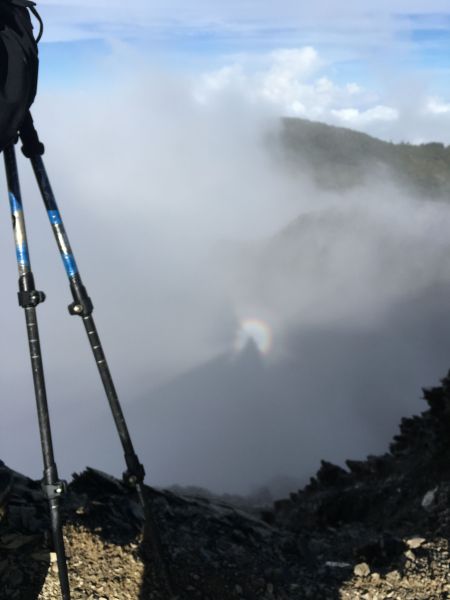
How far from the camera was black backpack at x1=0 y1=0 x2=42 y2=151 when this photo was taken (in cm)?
443

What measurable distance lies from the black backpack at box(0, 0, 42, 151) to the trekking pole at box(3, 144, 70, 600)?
59cm

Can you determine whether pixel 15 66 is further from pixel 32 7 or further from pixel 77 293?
pixel 77 293

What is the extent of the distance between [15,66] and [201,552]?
Answer: 572 cm

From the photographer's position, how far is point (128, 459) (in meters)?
5.72

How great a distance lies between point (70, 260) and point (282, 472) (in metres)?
130

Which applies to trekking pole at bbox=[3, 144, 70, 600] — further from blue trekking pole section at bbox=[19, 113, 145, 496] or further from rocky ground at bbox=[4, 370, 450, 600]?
rocky ground at bbox=[4, 370, 450, 600]

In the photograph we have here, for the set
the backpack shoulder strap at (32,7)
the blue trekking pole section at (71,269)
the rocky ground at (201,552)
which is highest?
the backpack shoulder strap at (32,7)

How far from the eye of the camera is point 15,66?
4512 millimetres

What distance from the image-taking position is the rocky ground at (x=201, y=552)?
6.27m

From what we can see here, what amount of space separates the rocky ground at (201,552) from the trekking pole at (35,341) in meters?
1.09

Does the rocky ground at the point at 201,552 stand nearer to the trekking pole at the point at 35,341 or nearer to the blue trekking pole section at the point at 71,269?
the trekking pole at the point at 35,341

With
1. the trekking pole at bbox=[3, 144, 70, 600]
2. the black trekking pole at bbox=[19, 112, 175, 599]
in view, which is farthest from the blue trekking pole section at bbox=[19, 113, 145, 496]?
the trekking pole at bbox=[3, 144, 70, 600]

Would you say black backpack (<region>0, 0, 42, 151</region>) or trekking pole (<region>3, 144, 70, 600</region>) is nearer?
black backpack (<region>0, 0, 42, 151</region>)

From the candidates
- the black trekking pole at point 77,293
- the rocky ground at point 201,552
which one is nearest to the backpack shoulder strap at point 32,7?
the black trekking pole at point 77,293
